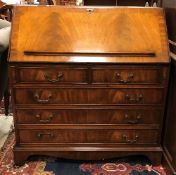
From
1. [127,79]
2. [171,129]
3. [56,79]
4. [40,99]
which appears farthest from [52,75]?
[171,129]

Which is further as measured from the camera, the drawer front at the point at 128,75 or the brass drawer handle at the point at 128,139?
the brass drawer handle at the point at 128,139

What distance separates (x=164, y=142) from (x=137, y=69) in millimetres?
627

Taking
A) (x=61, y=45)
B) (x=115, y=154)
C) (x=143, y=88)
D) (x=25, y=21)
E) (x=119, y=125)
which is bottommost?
(x=115, y=154)

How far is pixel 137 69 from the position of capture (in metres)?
1.80

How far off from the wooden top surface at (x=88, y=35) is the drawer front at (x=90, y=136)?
1.79 feet

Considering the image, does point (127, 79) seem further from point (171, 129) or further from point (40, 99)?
point (40, 99)

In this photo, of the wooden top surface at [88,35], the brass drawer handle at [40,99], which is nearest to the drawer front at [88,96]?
the brass drawer handle at [40,99]

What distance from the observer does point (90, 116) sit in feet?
6.36

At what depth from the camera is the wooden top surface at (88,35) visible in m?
1.79

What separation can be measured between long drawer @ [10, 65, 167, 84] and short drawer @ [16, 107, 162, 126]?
22cm

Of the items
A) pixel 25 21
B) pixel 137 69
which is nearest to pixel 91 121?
pixel 137 69

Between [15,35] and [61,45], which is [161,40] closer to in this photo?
[61,45]

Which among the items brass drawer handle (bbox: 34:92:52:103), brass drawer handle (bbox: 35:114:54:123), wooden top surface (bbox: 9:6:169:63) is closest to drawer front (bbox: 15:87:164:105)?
brass drawer handle (bbox: 34:92:52:103)

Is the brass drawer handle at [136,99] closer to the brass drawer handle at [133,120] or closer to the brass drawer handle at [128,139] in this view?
the brass drawer handle at [133,120]
